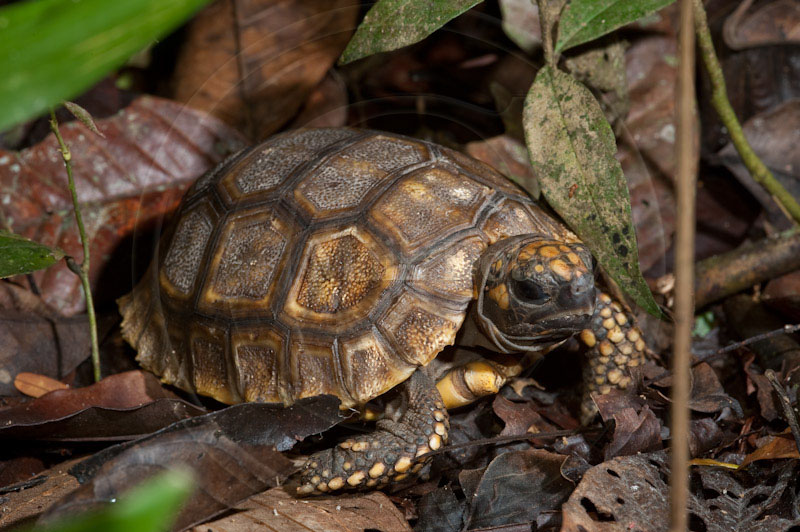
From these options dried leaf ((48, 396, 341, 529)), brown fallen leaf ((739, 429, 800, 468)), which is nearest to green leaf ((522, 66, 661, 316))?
brown fallen leaf ((739, 429, 800, 468))

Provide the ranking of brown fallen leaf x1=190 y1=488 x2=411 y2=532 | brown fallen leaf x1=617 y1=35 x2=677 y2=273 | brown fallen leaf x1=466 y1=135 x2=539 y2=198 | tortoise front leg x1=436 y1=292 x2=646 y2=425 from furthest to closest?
brown fallen leaf x1=466 y1=135 x2=539 y2=198 < brown fallen leaf x1=617 y1=35 x2=677 y2=273 < tortoise front leg x1=436 y1=292 x2=646 y2=425 < brown fallen leaf x1=190 y1=488 x2=411 y2=532

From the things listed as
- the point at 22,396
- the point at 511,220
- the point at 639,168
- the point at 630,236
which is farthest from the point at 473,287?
the point at 22,396

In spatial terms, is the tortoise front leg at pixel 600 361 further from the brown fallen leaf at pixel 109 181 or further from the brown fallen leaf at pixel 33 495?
the brown fallen leaf at pixel 109 181

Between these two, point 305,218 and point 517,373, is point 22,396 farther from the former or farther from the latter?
point 517,373

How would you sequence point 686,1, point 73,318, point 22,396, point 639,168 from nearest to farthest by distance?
point 686,1
point 22,396
point 73,318
point 639,168

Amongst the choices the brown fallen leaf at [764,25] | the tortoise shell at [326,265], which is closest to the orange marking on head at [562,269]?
the tortoise shell at [326,265]

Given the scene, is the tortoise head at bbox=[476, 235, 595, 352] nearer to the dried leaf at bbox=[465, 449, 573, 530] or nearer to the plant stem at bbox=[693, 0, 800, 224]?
the dried leaf at bbox=[465, 449, 573, 530]

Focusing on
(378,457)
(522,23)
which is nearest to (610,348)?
(378,457)
